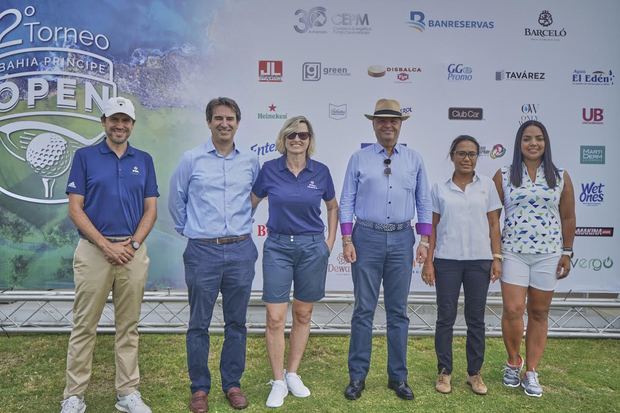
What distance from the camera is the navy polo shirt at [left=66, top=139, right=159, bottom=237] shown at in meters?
2.50

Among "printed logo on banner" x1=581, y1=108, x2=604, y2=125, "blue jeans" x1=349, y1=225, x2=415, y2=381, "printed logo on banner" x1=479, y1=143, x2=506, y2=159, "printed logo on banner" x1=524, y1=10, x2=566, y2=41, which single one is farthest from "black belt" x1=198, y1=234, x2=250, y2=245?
"printed logo on banner" x1=581, y1=108, x2=604, y2=125

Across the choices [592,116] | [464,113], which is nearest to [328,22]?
[464,113]

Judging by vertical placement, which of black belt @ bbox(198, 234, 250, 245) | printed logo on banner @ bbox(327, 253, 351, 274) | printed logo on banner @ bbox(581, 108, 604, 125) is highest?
printed logo on banner @ bbox(581, 108, 604, 125)

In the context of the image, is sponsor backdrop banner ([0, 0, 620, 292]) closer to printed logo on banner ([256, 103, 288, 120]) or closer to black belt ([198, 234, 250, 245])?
printed logo on banner ([256, 103, 288, 120])

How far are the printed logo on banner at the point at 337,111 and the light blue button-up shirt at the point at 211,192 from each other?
5.00 feet

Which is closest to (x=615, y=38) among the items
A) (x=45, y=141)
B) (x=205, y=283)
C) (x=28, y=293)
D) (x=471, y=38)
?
(x=471, y=38)

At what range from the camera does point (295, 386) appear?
295cm

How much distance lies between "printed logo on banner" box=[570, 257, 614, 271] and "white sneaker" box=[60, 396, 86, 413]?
386 centimetres

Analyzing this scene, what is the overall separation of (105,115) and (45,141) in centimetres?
180

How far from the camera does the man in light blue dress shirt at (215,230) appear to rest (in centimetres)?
260

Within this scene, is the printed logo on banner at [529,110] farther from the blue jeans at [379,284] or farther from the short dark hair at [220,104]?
the short dark hair at [220,104]

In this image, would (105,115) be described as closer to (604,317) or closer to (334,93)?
(334,93)

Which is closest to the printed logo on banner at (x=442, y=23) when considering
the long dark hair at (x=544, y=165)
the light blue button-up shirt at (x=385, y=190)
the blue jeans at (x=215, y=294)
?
the long dark hair at (x=544, y=165)

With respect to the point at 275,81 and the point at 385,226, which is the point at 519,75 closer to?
the point at 275,81
